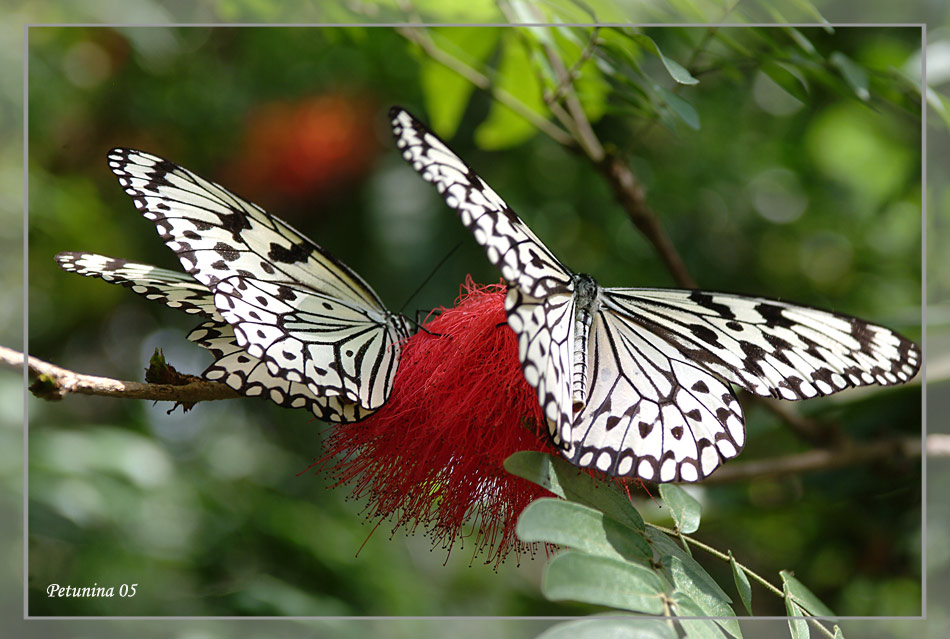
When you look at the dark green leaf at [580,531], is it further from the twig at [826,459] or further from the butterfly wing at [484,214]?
the twig at [826,459]

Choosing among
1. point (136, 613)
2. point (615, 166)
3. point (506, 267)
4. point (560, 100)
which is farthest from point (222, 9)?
point (136, 613)

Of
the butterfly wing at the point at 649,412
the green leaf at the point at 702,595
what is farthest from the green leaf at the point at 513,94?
the green leaf at the point at 702,595

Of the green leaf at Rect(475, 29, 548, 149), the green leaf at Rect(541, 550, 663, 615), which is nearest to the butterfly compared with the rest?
the green leaf at Rect(541, 550, 663, 615)

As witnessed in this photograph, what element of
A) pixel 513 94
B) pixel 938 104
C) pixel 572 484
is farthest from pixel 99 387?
pixel 938 104

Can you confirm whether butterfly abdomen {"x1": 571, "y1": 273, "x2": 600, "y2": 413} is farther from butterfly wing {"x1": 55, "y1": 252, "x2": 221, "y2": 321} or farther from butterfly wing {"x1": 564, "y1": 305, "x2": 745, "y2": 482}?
butterfly wing {"x1": 55, "y1": 252, "x2": 221, "y2": 321}

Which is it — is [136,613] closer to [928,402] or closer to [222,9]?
[222,9]
